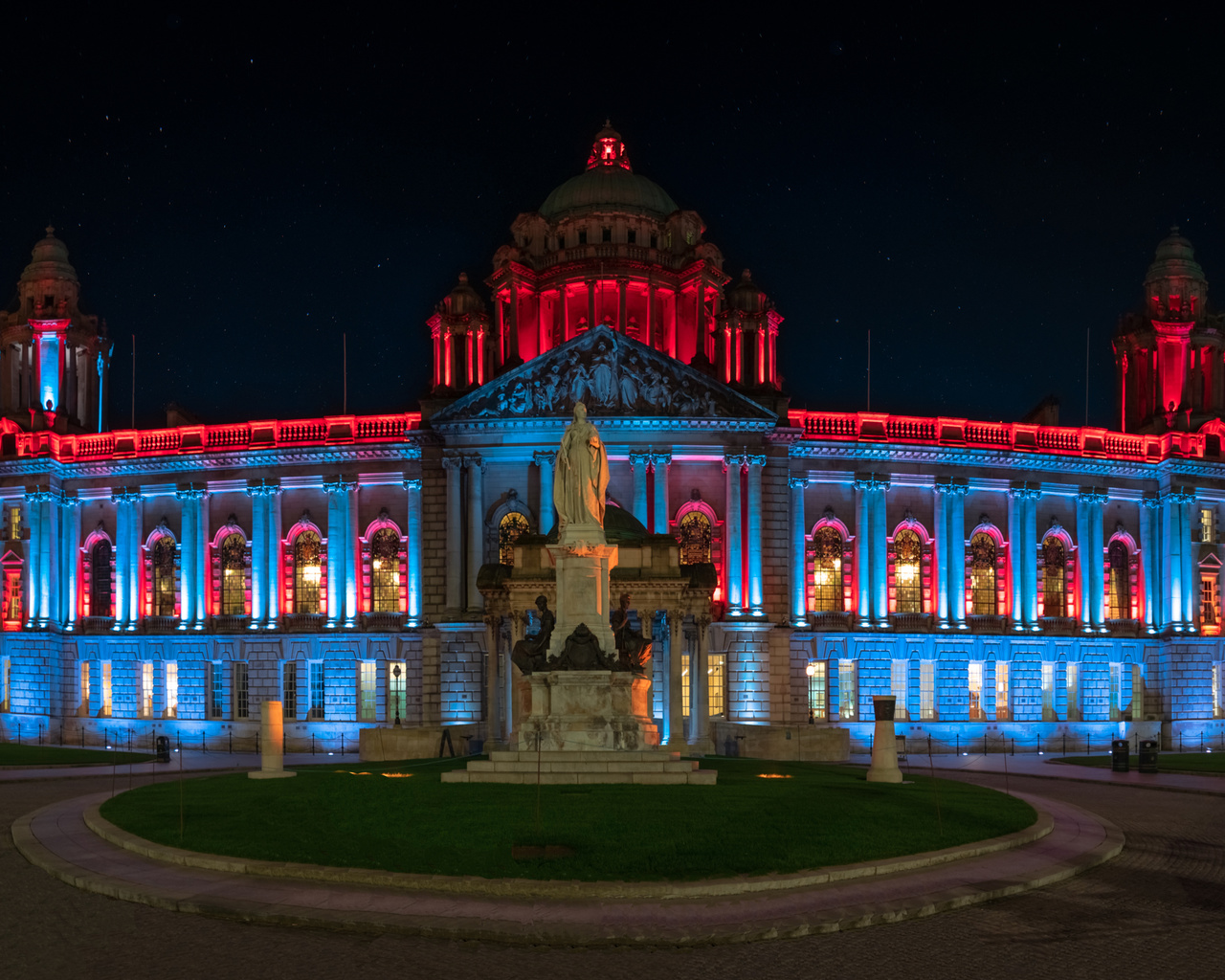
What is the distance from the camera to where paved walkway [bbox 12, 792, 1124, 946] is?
14867 millimetres

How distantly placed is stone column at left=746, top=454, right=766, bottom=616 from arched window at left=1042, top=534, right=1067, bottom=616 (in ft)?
53.9

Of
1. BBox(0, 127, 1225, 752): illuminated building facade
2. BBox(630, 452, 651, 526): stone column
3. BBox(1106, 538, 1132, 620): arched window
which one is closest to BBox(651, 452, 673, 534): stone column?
BBox(0, 127, 1225, 752): illuminated building facade

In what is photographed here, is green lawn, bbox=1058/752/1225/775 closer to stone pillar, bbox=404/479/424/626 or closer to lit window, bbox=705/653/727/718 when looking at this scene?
lit window, bbox=705/653/727/718

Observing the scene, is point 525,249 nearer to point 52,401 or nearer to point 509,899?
point 52,401

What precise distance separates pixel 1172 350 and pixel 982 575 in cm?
1620

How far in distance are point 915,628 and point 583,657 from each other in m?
36.7

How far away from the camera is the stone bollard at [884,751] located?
33031 millimetres

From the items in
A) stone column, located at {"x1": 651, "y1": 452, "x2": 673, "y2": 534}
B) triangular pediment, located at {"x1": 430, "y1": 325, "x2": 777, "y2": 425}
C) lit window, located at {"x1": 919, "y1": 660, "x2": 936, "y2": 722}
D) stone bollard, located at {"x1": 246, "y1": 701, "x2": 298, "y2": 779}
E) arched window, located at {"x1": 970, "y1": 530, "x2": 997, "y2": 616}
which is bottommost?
lit window, located at {"x1": 919, "y1": 660, "x2": 936, "y2": 722}

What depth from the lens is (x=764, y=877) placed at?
677 inches

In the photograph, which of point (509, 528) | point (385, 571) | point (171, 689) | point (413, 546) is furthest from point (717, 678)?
point (171, 689)

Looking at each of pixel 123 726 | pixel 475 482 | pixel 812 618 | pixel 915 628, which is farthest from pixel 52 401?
pixel 915 628

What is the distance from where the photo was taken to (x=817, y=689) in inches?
2397

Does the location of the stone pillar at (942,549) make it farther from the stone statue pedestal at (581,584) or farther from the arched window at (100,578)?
the arched window at (100,578)

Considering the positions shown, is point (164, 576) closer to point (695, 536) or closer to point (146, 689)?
point (146, 689)
